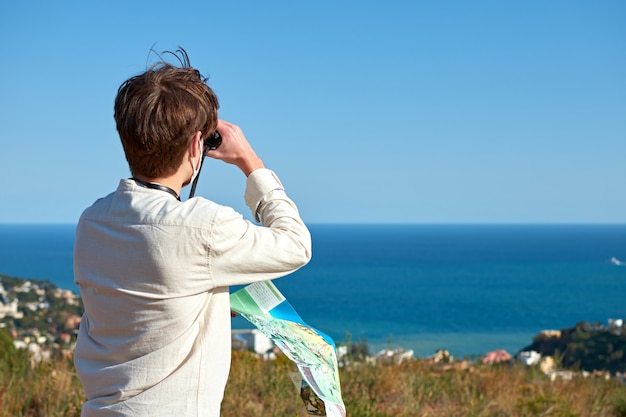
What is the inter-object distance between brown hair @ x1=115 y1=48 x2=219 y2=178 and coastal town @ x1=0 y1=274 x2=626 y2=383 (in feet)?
17.5

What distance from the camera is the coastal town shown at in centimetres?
778

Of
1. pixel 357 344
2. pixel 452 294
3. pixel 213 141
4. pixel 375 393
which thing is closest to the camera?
pixel 213 141

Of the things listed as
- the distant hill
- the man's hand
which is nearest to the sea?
the distant hill

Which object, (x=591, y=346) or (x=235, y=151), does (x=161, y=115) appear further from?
(x=591, y=346)

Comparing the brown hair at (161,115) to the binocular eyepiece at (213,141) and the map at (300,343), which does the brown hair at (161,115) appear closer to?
the binocular eyepiece at (213,141)

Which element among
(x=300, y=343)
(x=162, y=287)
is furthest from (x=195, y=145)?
(x=300, y=343)

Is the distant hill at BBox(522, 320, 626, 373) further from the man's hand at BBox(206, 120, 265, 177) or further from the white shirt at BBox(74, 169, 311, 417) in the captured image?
the white shirt at BBox(74, 169, 311, 417)

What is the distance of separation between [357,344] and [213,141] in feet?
20.2

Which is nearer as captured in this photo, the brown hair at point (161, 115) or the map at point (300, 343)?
the brown hair at point (161, 115)

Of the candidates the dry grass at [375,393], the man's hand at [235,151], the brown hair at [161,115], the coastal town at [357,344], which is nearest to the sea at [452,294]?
the dry grass at [375,393]

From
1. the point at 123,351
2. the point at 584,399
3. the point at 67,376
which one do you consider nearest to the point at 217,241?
the point at 123,351

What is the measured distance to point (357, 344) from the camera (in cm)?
772

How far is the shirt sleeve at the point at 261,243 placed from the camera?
157 cm

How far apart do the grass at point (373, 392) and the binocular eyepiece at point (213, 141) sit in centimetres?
274
